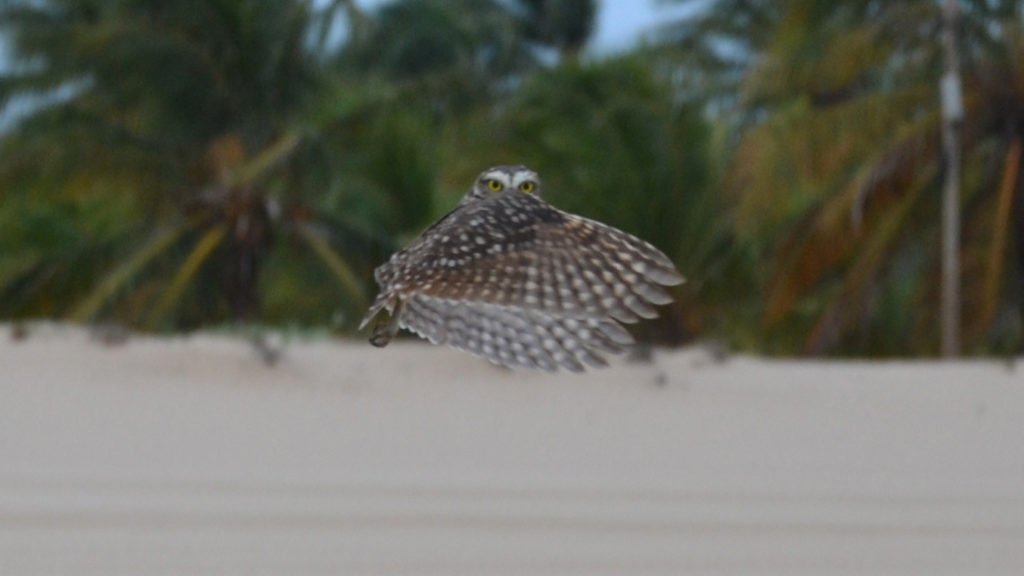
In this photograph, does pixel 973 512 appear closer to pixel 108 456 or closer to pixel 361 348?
pixel 361 348

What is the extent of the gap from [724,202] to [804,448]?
1989 mm

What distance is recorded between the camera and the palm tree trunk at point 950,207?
12.6m

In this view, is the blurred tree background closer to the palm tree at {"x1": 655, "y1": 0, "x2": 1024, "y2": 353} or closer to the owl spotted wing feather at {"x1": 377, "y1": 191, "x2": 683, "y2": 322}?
the palm tree at {"x1": 655, "y1": 0, "x2": 1024, "y2": 353}

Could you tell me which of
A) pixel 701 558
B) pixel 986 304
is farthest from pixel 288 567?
pixel 986 304

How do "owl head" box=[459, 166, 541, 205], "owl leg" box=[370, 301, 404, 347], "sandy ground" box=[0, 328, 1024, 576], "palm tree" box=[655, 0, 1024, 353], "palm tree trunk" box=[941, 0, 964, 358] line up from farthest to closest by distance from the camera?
"palm tree" box=[655, 0, 1024, 353]
"palm tree trunk" box=[941, 0, 964, 358]
"sandy ground" box=[0, 328, 1024, 576]
"owl head" box=[459, 166, 541, 205]
"owl leg" box=[370, 301, 404, 347]

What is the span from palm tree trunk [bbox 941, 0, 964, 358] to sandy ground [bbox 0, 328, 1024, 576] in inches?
63.1

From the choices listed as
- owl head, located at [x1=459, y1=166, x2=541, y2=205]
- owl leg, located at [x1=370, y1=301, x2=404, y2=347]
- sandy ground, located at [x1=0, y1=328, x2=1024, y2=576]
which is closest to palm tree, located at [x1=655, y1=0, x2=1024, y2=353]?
sandy ground, located at [x1=0, y1=328, x2=1024, y2=576]

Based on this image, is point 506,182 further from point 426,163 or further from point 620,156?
point 426,163

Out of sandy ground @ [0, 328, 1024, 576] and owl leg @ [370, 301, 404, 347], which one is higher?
owl leg @ [370, 301, 404, 347]

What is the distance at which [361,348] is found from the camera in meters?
11.7

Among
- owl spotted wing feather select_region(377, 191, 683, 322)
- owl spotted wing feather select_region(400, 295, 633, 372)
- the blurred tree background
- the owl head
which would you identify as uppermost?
the owl head

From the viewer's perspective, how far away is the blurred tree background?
39.9 ft

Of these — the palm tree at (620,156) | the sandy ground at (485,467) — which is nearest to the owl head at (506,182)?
the palm tree at (620,156)

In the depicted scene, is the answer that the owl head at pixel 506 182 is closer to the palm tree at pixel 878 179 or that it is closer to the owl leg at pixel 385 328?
the owl leg at pixel 385 328
